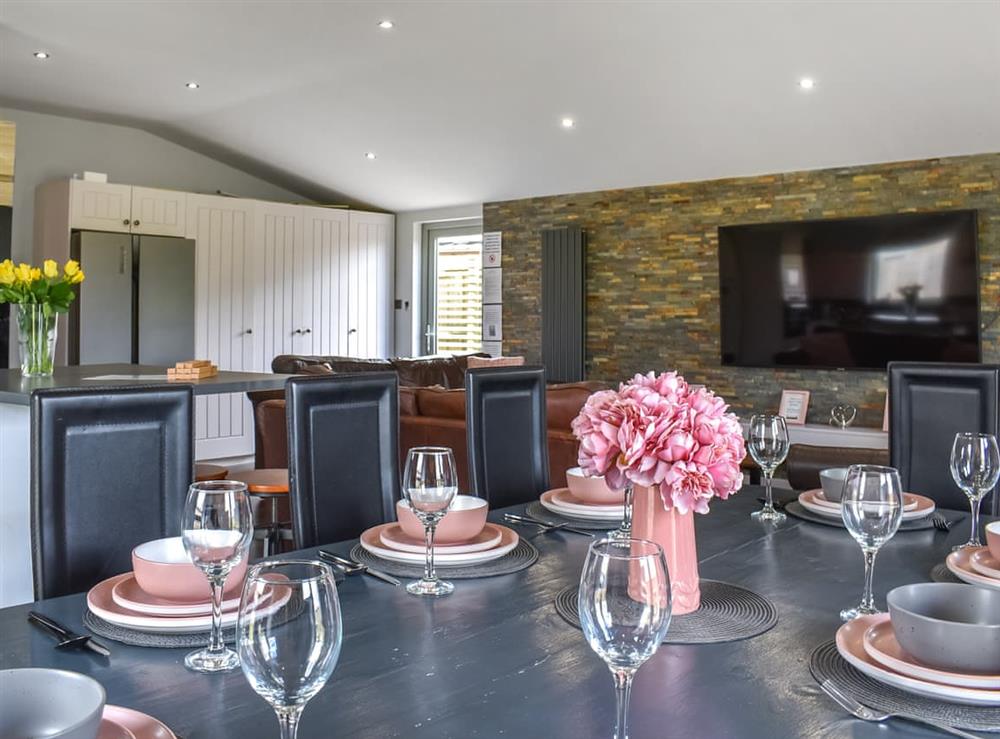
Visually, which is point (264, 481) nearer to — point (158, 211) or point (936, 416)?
point (936, 416)

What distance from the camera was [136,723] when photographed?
86cm

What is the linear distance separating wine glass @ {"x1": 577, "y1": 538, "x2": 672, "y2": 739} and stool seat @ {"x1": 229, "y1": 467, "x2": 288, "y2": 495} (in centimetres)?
232

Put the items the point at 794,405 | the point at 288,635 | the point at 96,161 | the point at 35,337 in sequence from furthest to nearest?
the point at 96,161, the point at 794,405, the point at 35,337, the point at 288,635

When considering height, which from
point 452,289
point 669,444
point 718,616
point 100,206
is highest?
point 100,206

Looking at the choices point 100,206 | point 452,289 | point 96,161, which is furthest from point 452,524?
point 452,289

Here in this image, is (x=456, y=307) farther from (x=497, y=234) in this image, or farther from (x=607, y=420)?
(x=607, y=420)

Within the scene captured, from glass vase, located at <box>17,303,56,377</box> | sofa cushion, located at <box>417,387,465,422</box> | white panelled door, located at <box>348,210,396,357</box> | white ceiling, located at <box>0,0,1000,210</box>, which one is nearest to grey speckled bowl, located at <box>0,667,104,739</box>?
glass vase, located at <box>17,303,56,377</box>

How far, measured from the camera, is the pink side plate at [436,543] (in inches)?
60.2

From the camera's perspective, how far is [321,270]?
8.44 meters

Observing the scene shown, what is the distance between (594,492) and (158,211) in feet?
20.4

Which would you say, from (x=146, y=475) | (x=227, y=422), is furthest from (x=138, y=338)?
(x=146, y=475)

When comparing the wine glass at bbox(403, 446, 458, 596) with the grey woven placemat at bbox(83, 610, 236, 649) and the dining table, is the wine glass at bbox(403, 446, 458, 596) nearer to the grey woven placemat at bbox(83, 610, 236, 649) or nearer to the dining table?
the dining table

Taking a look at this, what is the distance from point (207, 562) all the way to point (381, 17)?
4.74 m

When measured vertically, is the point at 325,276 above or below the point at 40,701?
above
